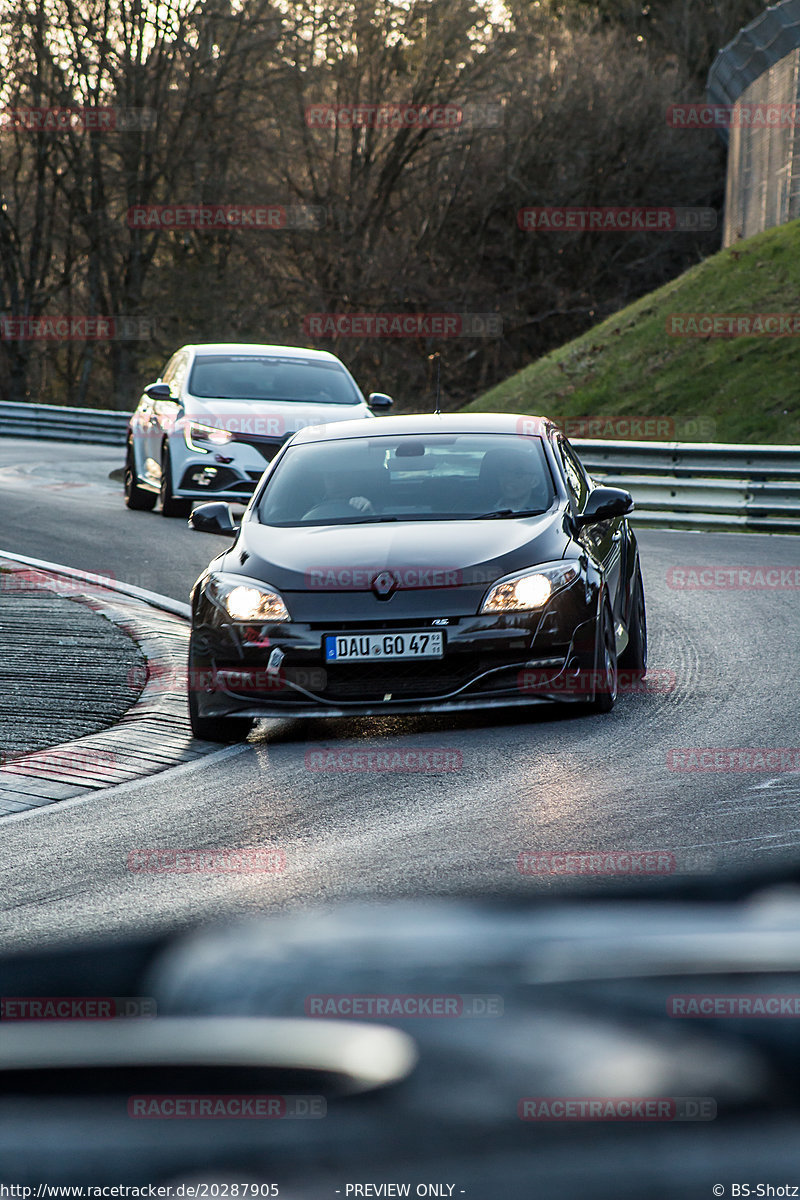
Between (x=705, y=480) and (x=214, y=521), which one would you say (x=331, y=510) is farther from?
(x=705, y=480)

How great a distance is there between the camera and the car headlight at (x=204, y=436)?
53.2 feet

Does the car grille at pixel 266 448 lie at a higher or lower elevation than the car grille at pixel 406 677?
higher

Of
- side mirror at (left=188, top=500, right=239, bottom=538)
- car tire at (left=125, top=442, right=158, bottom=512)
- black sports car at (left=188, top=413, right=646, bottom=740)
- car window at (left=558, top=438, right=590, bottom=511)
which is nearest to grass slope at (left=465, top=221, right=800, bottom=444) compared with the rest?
car tire at (left=125, top=442, right=158, bottom=512)

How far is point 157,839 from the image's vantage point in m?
5.84

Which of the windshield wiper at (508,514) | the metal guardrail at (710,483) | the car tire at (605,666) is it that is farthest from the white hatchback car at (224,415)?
the car tire at (605,666)

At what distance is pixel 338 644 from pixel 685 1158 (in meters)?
6.03

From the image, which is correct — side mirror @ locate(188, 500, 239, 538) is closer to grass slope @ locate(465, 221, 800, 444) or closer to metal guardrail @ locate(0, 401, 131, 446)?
grass slope @ locate(465, 221, 800, 444)

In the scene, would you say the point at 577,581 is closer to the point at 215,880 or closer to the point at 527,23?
the point at 215,880

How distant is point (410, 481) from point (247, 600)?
1.47m

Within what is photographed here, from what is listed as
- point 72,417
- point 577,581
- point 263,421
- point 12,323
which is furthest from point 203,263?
point 577,581

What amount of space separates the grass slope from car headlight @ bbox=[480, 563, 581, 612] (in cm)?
1589

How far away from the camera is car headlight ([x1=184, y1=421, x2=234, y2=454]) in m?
16.2

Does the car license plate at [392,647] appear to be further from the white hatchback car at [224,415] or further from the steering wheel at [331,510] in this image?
the white hatchback car at [224,415]

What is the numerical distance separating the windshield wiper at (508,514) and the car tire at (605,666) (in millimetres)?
703
